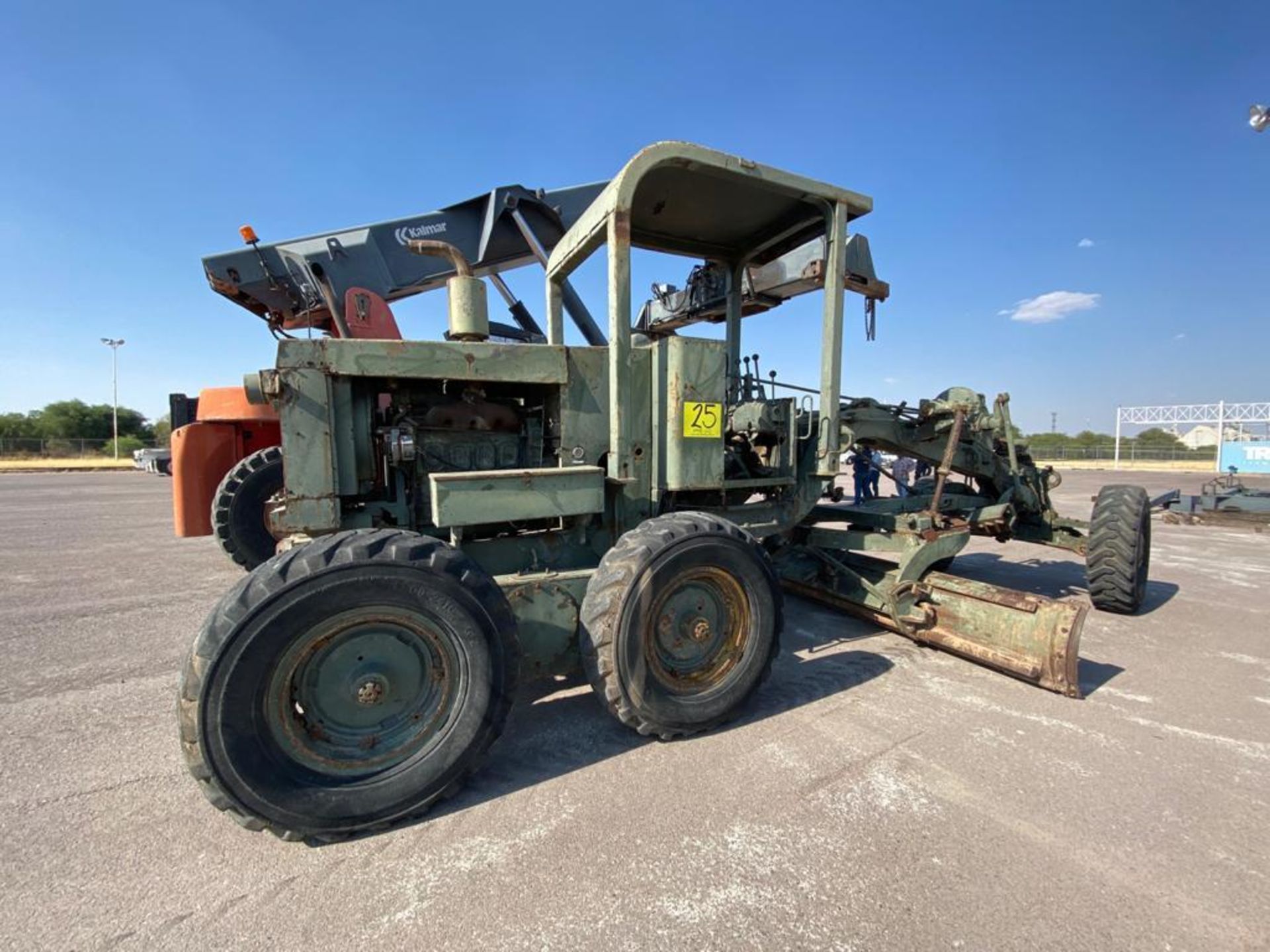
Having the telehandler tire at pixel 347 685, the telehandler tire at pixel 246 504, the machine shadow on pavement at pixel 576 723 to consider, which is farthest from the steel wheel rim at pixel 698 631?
the telehandler tire at pixel 246 504

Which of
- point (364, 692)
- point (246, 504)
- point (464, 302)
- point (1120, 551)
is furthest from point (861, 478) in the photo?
point (364, 692)

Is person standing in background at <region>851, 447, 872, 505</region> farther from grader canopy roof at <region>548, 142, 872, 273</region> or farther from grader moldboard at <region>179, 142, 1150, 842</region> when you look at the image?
grader canopy roof at <region>548, 142, 872, 273</region>

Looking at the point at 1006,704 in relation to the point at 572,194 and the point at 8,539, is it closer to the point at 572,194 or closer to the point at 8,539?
the point at 572,194

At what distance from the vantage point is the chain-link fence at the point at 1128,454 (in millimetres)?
47625

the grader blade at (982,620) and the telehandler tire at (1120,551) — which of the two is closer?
the grader blade at (982,620)

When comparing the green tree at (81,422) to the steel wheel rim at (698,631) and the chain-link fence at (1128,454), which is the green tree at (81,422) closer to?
the steel wheel rim at (698,631)

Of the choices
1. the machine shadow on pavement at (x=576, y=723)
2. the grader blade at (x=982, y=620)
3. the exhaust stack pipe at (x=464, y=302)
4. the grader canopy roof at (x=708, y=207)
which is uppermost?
the grader canopy roof at (x=708, y=207)

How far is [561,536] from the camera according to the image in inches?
139

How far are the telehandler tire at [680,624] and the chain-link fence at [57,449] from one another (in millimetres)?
60014

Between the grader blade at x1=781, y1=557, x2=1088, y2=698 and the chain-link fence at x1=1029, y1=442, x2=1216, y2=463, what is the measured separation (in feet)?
162

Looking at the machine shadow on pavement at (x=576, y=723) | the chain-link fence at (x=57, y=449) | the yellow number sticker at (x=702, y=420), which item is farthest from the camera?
the chain-link fence at (x=57, y=449)

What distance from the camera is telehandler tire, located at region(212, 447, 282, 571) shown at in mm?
5293

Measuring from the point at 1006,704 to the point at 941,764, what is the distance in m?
1.02

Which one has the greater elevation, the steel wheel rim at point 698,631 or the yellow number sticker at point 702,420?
the yellow number sticker at point 702,420
